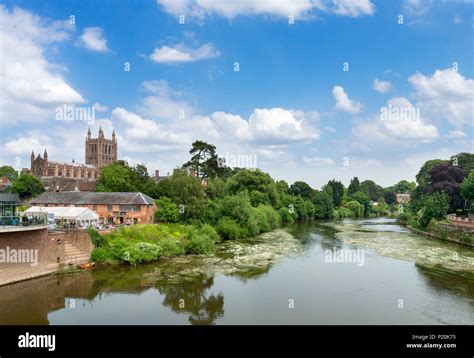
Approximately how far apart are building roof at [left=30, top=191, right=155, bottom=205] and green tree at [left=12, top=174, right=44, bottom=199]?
18620 mm

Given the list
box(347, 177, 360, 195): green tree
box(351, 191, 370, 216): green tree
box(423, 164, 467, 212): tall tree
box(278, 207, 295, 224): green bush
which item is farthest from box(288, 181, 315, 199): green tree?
box(423, 164, 467, 212): tall tree

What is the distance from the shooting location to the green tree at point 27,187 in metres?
63.1

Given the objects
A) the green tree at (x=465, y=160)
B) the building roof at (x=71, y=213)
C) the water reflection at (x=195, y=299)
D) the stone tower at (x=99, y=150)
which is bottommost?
the water reflection at (x=195, y=299)

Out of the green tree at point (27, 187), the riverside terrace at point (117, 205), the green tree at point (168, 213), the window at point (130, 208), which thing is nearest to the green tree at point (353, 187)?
the green tree at point (27, 187)

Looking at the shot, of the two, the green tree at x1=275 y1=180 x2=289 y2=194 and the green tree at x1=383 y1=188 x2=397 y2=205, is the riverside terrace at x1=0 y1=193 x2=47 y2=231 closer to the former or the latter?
the green tree at x1=275 y1=180 x2=289 y2=194

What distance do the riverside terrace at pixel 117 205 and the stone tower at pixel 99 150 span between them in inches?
3255

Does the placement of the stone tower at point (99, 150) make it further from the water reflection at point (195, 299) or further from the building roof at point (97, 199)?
the water reflection at point (195, 299)

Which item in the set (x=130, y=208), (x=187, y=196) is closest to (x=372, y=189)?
(x=187, y=196)

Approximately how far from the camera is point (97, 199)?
44.8m

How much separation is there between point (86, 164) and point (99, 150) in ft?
31.2

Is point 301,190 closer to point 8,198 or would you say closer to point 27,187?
point 27,187

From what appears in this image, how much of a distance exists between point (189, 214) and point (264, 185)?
81.5 feet
